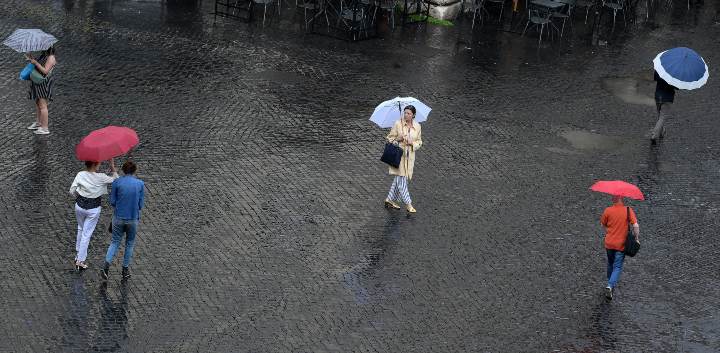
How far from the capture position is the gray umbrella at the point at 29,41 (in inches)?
595

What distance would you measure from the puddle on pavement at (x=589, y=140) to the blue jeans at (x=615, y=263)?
189 inches

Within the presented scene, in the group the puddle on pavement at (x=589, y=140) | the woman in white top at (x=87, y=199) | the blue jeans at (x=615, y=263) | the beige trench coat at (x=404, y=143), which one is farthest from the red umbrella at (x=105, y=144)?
the puddle on pavement at (x=589, y=140)

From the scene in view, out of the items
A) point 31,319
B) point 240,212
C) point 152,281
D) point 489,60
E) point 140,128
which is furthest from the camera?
point 489,60

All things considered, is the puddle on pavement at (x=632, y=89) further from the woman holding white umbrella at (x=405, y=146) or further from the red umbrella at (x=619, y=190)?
the red umbrella at (x=619, y=190)

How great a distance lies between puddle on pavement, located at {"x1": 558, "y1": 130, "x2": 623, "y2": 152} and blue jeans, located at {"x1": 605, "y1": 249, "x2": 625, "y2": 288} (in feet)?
15.8

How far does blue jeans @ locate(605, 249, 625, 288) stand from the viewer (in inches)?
477

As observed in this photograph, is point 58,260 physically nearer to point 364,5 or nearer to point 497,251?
point 497,251

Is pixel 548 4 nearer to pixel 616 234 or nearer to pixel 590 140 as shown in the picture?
pixel 590 140

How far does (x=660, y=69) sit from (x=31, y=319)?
961cm

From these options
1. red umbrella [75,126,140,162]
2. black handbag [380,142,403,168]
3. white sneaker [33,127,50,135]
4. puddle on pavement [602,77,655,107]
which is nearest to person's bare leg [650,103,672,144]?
puddle on pavement [602,77,655,107]

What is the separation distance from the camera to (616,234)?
12.1 meters

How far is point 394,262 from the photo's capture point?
41.5 feet

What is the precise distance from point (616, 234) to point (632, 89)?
8.34 metres

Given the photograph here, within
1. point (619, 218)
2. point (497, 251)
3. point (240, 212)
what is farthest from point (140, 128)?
point (619, 218)
